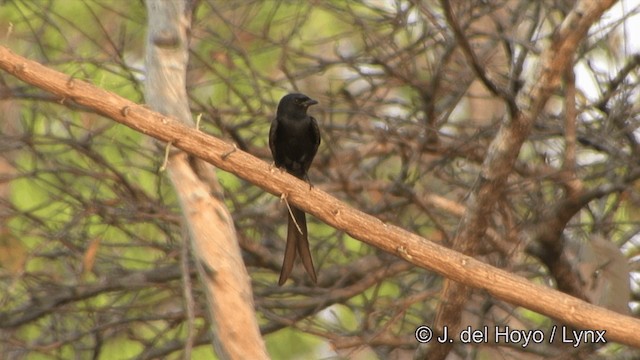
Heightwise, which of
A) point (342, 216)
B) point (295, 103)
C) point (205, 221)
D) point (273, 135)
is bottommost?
point (205, 221)

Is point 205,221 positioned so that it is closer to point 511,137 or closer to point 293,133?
point 511,137

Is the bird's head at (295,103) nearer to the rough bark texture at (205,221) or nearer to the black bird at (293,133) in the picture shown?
the black bird at (293,133)

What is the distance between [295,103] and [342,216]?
1.91 metres

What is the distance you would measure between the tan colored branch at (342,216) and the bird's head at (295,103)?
5.55 feet

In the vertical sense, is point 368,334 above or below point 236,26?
below

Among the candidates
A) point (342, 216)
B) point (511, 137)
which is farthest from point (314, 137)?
point (342, 216)

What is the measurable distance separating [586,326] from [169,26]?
2130 mm

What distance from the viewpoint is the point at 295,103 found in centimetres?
575

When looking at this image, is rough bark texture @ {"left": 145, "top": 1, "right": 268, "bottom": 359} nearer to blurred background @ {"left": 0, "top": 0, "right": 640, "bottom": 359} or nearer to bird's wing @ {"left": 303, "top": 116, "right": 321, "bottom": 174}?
blurred background @ {"left": 0, "top": 0, "right": 640, "bottom": 359}

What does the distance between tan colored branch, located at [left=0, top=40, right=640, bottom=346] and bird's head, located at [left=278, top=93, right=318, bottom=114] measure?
1.69m

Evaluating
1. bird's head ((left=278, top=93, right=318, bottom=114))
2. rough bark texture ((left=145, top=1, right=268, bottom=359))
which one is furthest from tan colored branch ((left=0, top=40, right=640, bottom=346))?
bird's head ((left=278, top=93, right=318, bottom=114))

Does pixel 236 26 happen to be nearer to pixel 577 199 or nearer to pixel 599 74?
pixel 599 74


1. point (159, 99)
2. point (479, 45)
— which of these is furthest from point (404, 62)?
point (159, 99)

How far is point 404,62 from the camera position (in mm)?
6086
